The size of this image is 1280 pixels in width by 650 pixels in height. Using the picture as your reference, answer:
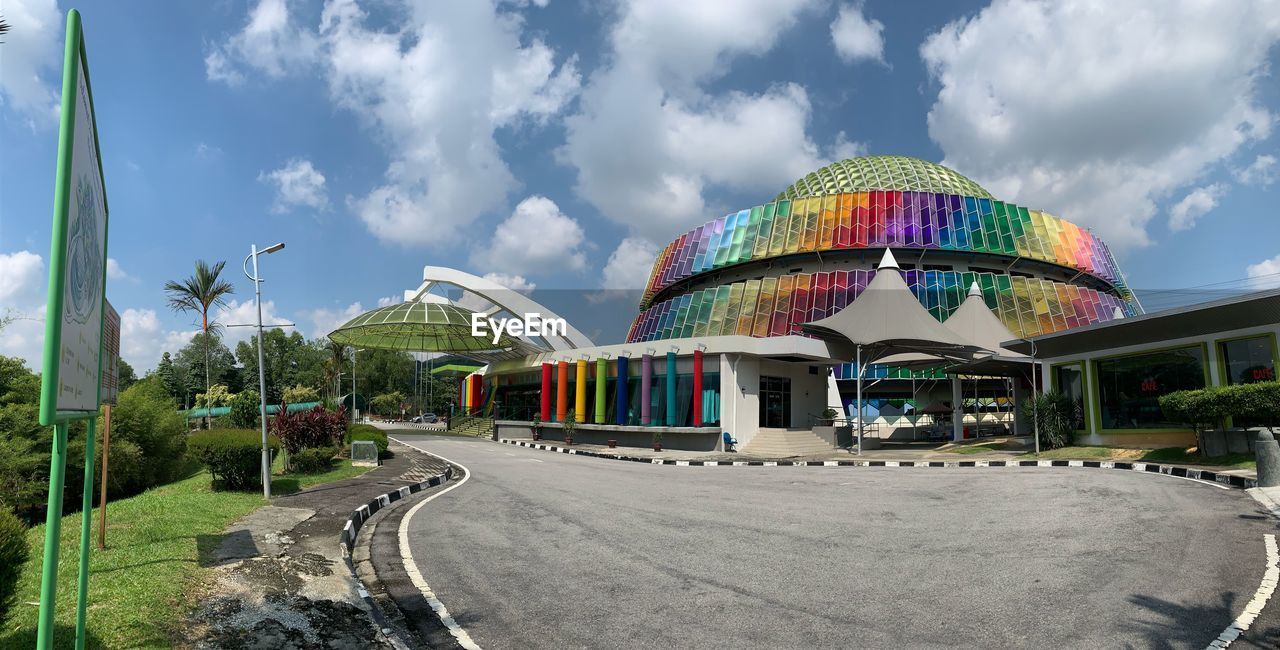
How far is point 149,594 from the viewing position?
19.6 feet

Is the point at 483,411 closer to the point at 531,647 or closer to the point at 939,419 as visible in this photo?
the point at 939,419

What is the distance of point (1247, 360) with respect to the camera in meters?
18.8

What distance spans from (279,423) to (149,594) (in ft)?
45.8

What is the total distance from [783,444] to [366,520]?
20.8 meters

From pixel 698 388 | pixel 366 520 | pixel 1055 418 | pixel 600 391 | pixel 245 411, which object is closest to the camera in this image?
pixel 366 520

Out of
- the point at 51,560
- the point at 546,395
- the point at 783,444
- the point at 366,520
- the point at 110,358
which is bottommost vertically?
the point at 783,444

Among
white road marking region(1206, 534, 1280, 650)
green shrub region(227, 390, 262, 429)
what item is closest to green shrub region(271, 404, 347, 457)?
green shrub region(227, 390, 262, 429)

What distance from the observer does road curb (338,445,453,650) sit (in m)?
5.84

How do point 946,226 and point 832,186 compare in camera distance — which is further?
point 832,186

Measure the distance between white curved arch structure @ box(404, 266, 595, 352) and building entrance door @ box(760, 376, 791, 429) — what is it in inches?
490

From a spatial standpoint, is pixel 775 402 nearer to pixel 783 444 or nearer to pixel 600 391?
pixel 783 444

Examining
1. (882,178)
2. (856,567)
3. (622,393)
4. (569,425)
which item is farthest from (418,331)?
(856,567)

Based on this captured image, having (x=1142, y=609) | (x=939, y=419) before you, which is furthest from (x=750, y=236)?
(x=1142, y=609)

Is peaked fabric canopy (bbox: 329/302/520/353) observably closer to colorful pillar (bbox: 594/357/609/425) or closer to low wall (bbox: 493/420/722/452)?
low wall (bbox: 493/420/722/452)
